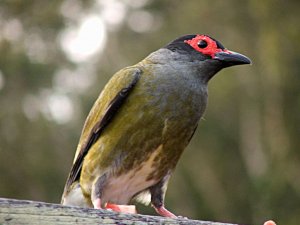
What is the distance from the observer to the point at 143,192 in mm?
5566

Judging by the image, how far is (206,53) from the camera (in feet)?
18.3

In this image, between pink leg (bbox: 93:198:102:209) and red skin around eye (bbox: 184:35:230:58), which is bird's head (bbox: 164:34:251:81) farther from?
pink leg (bbox: 93:198:102:209)

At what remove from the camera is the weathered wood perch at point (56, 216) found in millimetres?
3021

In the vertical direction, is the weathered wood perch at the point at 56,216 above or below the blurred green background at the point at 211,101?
above

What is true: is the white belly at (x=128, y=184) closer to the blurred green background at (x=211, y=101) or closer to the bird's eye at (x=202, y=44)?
the bird's eye at (x=202, y=44)

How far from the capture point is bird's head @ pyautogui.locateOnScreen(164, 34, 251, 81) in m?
5.46

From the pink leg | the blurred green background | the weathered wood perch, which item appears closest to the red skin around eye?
the pink leg

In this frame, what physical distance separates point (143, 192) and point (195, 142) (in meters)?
20.7

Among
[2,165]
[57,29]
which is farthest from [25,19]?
[2,165]

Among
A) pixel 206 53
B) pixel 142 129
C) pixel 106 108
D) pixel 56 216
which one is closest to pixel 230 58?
pixel 206 53

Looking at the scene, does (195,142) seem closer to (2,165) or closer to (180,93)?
(2,165)

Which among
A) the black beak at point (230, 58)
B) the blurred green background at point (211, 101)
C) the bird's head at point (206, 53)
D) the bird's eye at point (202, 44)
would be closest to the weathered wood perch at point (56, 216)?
the black beak at point (230, 58)

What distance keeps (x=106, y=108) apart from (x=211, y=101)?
2259 centimetres

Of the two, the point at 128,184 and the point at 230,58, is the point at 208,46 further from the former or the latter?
the point at 128,184
